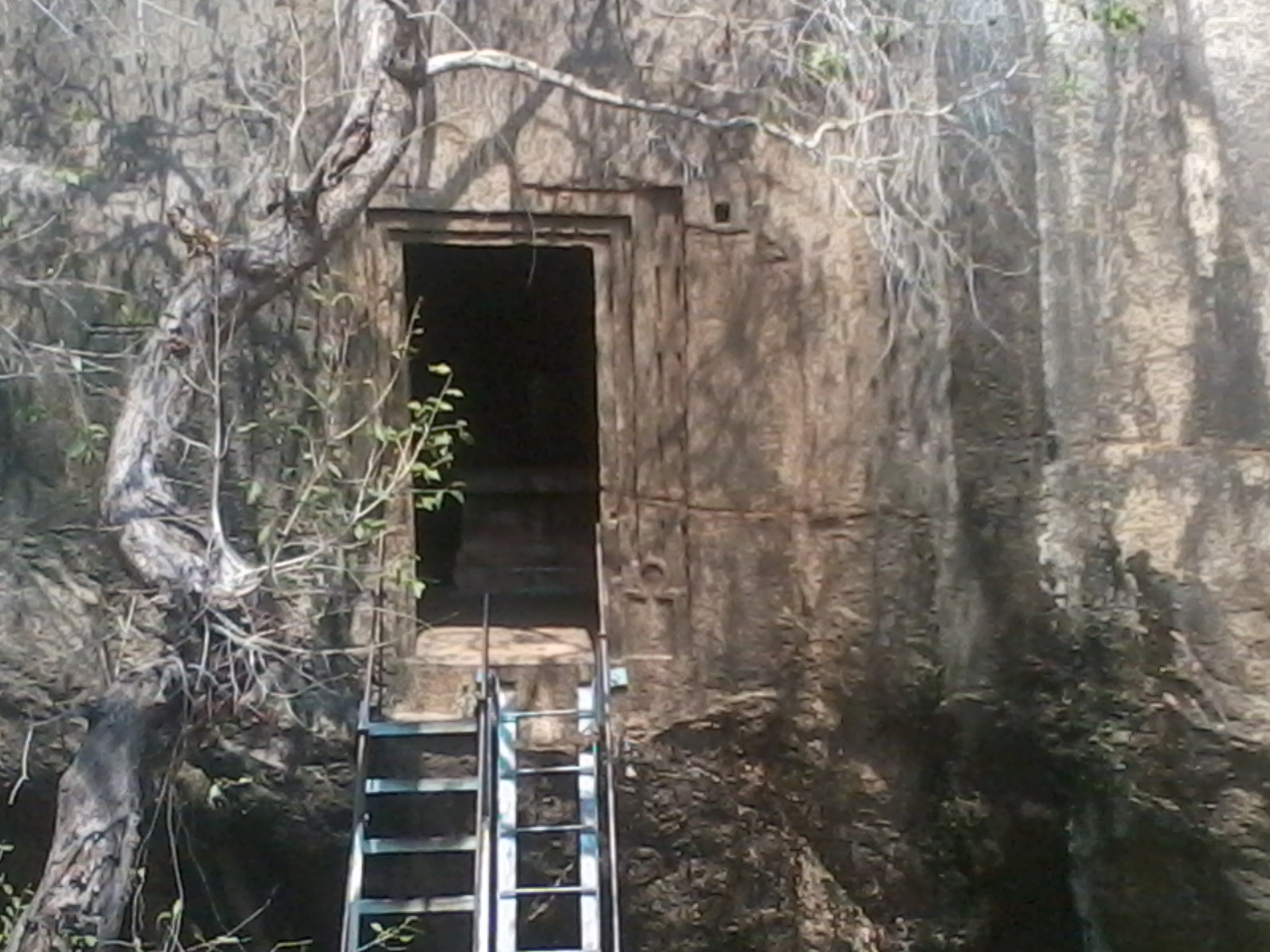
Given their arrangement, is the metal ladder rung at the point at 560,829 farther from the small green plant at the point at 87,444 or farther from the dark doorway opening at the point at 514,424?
the small green plant at the point at 87,444

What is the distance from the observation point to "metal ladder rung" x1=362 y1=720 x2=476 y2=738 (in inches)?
203

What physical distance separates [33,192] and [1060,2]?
11.3ft

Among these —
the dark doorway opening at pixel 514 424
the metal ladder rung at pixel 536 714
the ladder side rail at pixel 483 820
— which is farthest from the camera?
the dark doorway opening at pixel 514 424

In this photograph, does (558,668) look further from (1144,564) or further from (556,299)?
(556,299)

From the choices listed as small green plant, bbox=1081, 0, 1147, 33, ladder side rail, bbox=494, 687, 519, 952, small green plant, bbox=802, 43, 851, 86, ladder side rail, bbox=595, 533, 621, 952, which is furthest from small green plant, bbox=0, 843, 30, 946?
small green plant, bbox=1081, 0, 1147, 33

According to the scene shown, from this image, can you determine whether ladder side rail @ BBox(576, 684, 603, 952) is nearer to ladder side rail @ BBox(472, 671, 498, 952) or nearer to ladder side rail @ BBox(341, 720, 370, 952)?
ladder side rail @ BBox(472, 671, 498, 952)

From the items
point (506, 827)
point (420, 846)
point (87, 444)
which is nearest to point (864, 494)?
point (506, 827)

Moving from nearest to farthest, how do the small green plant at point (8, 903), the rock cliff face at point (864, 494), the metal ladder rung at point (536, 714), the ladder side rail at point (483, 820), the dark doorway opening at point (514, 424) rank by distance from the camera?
the small green plant at point (8, 903) < the ladder side rail at point (483, 820) < the rock cliff face at point (864, 494) < the metal ladder rung at point (536, 714) < the dark doorway opening at point (514, 424)

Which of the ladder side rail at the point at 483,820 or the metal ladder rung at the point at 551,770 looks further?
the metal ladder rung at the point at 551,770

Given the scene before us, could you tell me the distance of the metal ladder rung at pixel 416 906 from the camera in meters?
4.86

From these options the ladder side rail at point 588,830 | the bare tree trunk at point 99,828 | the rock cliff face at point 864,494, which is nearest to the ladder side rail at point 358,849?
the rock cliff face at point 864,494

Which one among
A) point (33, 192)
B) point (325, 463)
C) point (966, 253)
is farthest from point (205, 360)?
point (966, 253)

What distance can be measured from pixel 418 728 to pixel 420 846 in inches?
16.1

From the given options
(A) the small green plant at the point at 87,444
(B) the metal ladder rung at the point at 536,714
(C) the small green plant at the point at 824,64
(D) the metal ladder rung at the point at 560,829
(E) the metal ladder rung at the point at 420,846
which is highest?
(C) the small green plant at the point at 824,64
